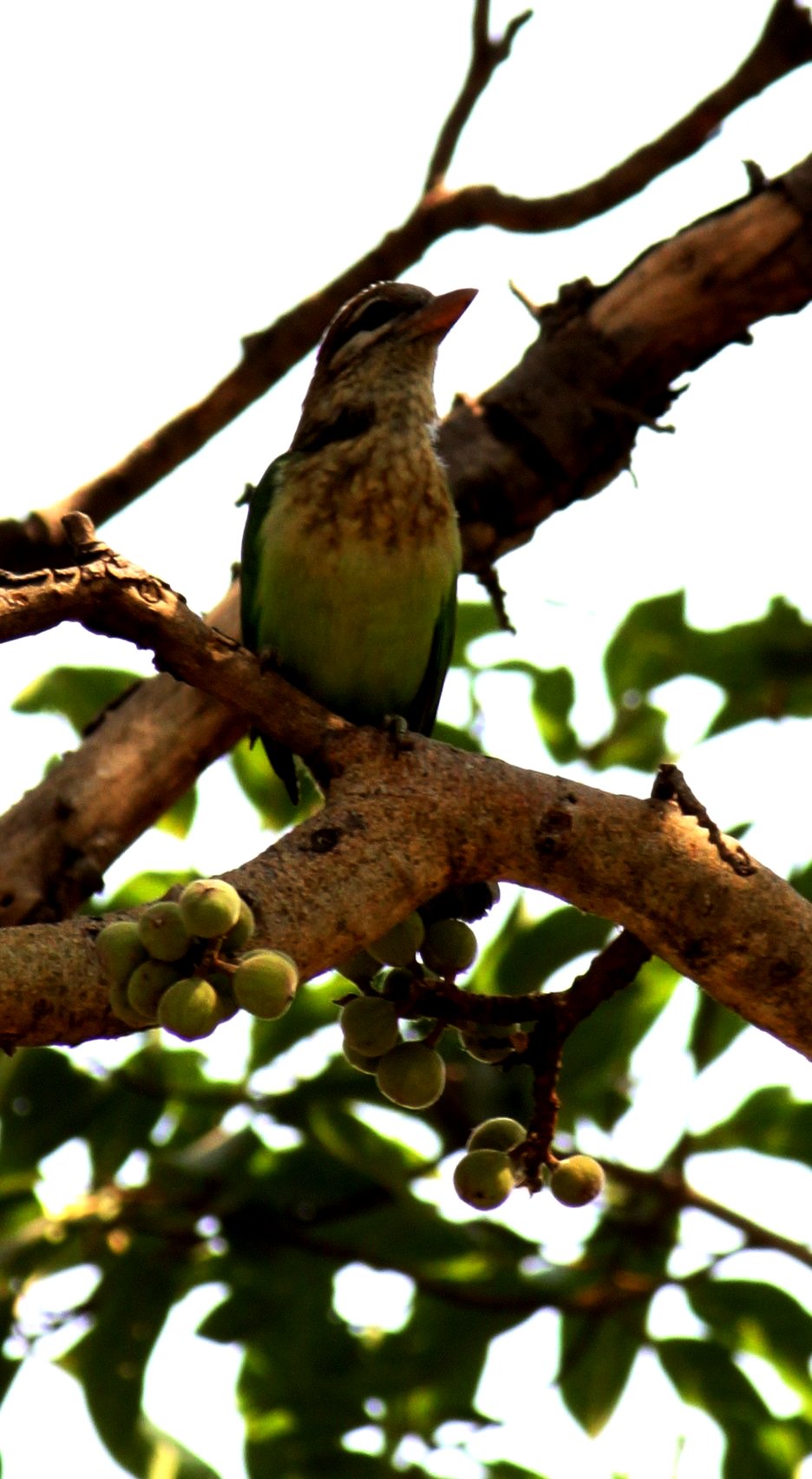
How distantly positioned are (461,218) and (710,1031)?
8.26 ft

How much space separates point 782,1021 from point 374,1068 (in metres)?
0.62

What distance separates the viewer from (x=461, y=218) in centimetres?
501

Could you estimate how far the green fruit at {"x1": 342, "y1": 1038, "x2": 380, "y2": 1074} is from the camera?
2451 mm

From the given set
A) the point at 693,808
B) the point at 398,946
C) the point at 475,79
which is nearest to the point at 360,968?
the point at 398,946

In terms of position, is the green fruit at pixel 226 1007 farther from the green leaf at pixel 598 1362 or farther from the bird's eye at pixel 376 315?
the bird's eye at pixel 376 315

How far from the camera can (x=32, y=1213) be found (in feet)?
13.4

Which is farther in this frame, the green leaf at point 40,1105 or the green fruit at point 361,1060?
the green leaf at point 40,1105

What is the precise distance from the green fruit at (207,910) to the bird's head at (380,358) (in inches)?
103

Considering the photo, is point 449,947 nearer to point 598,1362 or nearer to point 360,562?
point 360,562

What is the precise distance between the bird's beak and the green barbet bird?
0.20 metres

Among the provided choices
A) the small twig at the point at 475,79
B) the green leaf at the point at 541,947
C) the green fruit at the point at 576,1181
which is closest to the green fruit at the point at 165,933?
the green fruit at the point at 576,1181

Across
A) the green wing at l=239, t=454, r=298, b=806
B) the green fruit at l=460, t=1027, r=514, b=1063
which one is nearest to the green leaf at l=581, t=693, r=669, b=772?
the green wing at l=239, t=454, r=298, b=806

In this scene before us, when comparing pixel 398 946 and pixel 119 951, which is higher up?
pixel 398 946

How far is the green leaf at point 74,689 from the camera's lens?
174 inches
